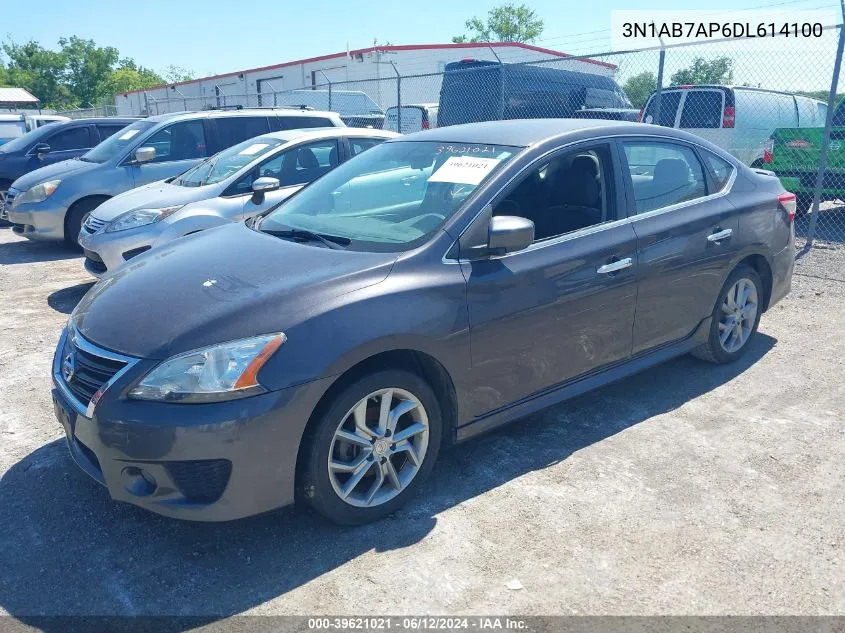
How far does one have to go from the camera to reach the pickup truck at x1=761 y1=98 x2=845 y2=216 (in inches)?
371

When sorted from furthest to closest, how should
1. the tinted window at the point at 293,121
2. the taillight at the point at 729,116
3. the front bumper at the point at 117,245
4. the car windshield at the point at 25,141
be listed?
the car windshield at the point at 25,141 < the taillight at the point at 729,116 < the tinted window at the point at 293,121 < the front bumper at the point at 117,245

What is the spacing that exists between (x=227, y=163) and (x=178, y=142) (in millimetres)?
2432

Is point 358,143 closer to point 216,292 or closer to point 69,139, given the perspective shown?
point 216,292

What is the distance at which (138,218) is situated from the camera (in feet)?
22.5

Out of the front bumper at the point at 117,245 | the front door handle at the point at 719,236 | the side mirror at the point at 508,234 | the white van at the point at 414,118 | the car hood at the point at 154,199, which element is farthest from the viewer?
the white van at the point at 414,118

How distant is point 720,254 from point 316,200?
8.39ft

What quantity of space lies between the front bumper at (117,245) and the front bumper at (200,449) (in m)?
4.04

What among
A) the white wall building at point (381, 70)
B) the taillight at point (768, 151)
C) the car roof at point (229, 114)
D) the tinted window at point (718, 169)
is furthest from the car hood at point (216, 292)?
the white wall building at point (381, 70)

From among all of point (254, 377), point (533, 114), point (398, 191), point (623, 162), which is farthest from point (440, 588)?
point (533, 114)

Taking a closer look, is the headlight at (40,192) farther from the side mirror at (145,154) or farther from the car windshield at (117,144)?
the side mirror at (145,154)

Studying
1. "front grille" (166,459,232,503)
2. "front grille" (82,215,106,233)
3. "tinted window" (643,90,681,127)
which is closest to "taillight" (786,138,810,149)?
"tinted window" (643,90,681,127)

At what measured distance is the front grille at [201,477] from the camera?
109 inches

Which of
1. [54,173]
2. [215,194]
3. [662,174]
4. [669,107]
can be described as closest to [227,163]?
[215,194]

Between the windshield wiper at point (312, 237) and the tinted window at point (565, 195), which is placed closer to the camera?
the windshield wiper at point (312, 237)
